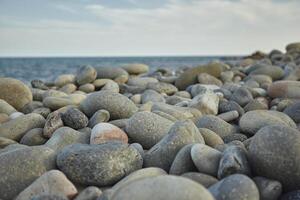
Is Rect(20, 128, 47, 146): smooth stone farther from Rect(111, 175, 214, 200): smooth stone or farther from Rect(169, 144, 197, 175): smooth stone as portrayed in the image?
Rect(111, 175, 214, 200): smooth stone

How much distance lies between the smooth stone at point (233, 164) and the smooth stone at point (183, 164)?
23cm

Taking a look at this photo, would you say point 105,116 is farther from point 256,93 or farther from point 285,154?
point 256,93

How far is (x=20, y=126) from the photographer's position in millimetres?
4078

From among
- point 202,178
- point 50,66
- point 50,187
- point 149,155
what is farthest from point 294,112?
point 50,66

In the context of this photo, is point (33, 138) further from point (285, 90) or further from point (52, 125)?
point (285, 90)

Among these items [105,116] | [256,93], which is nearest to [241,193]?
[105,116]

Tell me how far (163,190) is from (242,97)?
3.50 m

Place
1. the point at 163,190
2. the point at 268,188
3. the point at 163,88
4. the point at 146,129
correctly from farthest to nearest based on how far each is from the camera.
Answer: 1. the point at 163,88
2. the point at 146,129
3. the point at 268,188
4. the point at 163,190

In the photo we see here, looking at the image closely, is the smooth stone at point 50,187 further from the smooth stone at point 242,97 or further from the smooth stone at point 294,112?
the smooth stone at point 242,97

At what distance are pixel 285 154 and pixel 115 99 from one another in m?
2.27

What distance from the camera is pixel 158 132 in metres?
3.44

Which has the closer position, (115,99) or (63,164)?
(63,164)

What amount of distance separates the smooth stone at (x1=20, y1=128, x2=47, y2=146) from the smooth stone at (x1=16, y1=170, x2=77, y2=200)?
4.30 ft

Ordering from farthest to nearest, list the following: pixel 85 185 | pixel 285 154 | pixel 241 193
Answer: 1. pixel 85 185
2. pixel 285 154
3. pixel 241 193
